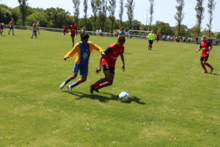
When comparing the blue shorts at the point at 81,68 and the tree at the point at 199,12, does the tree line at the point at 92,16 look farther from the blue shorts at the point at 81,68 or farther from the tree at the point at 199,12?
the blue shorts at the point at 81,68

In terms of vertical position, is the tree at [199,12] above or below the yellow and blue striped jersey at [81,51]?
above

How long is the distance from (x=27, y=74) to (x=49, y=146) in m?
6.46

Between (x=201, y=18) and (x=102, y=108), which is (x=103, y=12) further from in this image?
(x=102, y=108)

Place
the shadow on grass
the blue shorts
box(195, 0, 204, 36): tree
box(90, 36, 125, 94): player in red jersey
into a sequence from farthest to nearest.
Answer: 1. box(195, 0, 204, 36): tree
2. the blue shorts
3. the shadow on grass
4. box(90, 36, 125, 94): player in red jersey

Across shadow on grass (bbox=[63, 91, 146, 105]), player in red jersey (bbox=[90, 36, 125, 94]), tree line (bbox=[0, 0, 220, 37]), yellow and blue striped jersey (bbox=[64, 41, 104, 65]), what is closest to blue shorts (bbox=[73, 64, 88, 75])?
yellow and blue striped jersey (bbox=[64, 41, 104, 65])

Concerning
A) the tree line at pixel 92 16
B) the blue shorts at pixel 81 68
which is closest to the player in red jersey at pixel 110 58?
the blue shorts at pixel 81 68

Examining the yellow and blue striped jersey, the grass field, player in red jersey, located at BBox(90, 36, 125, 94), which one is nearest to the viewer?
the grass field

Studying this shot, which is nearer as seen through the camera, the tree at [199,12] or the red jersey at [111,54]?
the red jersey at [111,54]

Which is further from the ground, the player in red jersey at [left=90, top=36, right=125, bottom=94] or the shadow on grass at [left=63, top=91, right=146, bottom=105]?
the player in red jersey at [left=90, top=36, right=125, bottom=94]

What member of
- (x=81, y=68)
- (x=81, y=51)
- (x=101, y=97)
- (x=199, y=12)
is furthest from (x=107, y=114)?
(x=199, y=12)

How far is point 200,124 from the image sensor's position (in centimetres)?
547

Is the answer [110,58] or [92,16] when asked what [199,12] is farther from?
[110,58]

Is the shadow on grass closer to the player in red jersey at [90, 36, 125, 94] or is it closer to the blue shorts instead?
the player in red jersey at [90, 36, 125, 94]

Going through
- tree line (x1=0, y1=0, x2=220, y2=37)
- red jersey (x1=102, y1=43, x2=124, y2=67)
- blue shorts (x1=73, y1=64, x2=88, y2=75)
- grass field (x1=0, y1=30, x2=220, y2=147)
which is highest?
tree line (x1=0, y1=0, x2=220, y2=37)
